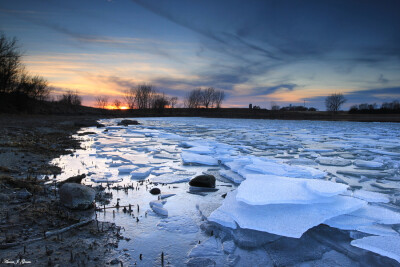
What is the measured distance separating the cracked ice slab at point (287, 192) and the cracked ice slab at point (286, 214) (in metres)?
0.08

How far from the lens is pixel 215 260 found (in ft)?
5.76

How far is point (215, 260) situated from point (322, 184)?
5.02 feet

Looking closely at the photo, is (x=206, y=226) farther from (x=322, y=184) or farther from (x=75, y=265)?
(x=322, y=184)

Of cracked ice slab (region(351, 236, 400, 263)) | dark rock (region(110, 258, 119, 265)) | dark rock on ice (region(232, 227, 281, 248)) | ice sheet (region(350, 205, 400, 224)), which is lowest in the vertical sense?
dark rock (region(110, 258, 119, 265))

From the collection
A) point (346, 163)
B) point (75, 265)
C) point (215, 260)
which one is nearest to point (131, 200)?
point (75, 265)

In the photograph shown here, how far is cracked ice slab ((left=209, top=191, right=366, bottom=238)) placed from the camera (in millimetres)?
1982

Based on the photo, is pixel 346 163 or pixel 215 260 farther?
pixel 346 163

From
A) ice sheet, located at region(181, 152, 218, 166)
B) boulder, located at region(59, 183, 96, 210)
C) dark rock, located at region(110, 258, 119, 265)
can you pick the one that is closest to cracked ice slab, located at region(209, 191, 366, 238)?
dark rock, located at region(110, 258, 119, 265)

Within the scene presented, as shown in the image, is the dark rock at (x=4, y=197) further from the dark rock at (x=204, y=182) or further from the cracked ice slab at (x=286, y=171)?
the cracked ice slab at (x=286, y=171)

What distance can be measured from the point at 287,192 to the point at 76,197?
2.17 meters

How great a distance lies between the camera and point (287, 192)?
2451 millimetres

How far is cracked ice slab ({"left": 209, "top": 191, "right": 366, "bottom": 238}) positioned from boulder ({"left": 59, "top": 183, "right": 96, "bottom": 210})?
1.30 metres

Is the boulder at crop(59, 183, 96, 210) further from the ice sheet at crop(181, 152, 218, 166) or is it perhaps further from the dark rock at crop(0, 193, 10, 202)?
the ice sheet at crop(181, 152, 218, 166)

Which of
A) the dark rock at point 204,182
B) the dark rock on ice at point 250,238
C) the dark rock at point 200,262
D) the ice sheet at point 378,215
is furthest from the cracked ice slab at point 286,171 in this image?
the dark rock at point 200,262
